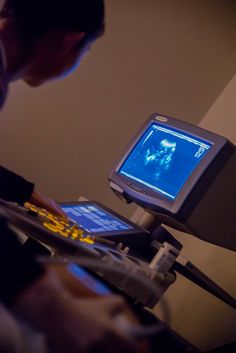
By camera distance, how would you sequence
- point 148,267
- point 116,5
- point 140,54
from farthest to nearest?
point 140,54 < point 116,5 < point 148,267

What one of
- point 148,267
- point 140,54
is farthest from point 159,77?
point 148,267

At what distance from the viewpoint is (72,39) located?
786mm

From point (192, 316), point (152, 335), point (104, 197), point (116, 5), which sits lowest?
point (192, 316)

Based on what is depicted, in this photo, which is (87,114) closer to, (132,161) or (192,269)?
(132,161)

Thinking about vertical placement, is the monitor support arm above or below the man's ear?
below

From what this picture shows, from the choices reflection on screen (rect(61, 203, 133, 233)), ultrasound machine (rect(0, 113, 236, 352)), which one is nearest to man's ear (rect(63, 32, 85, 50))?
ultrasound machine (rect(0, 113, 236, 352))

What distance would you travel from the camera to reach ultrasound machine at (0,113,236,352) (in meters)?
1.13

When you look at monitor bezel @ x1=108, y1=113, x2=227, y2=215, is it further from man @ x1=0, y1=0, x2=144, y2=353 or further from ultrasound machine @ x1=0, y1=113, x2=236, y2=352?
man @ x1=0, y1=0, x2=144, y2=353

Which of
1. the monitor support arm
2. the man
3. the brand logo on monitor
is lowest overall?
the monitor support arm

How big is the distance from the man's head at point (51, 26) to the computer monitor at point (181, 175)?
0.51 m

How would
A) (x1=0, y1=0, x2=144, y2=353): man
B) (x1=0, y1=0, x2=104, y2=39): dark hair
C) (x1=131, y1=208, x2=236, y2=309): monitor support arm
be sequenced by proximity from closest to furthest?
(x1=0, y1=0, x2=144, y2=353): man, (x1=0, y1=0, x2=104, y2=39): dark hair, (x1=131, y1=208, x2=236, y2=309): monitor support arm

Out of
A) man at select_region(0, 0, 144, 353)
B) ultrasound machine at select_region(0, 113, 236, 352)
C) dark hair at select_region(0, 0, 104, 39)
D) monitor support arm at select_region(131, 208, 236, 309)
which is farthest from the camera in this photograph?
monitor support arm at select_region(131, 208, 236, 309)

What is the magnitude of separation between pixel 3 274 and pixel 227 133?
169cm

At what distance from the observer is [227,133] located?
201 centimetres
